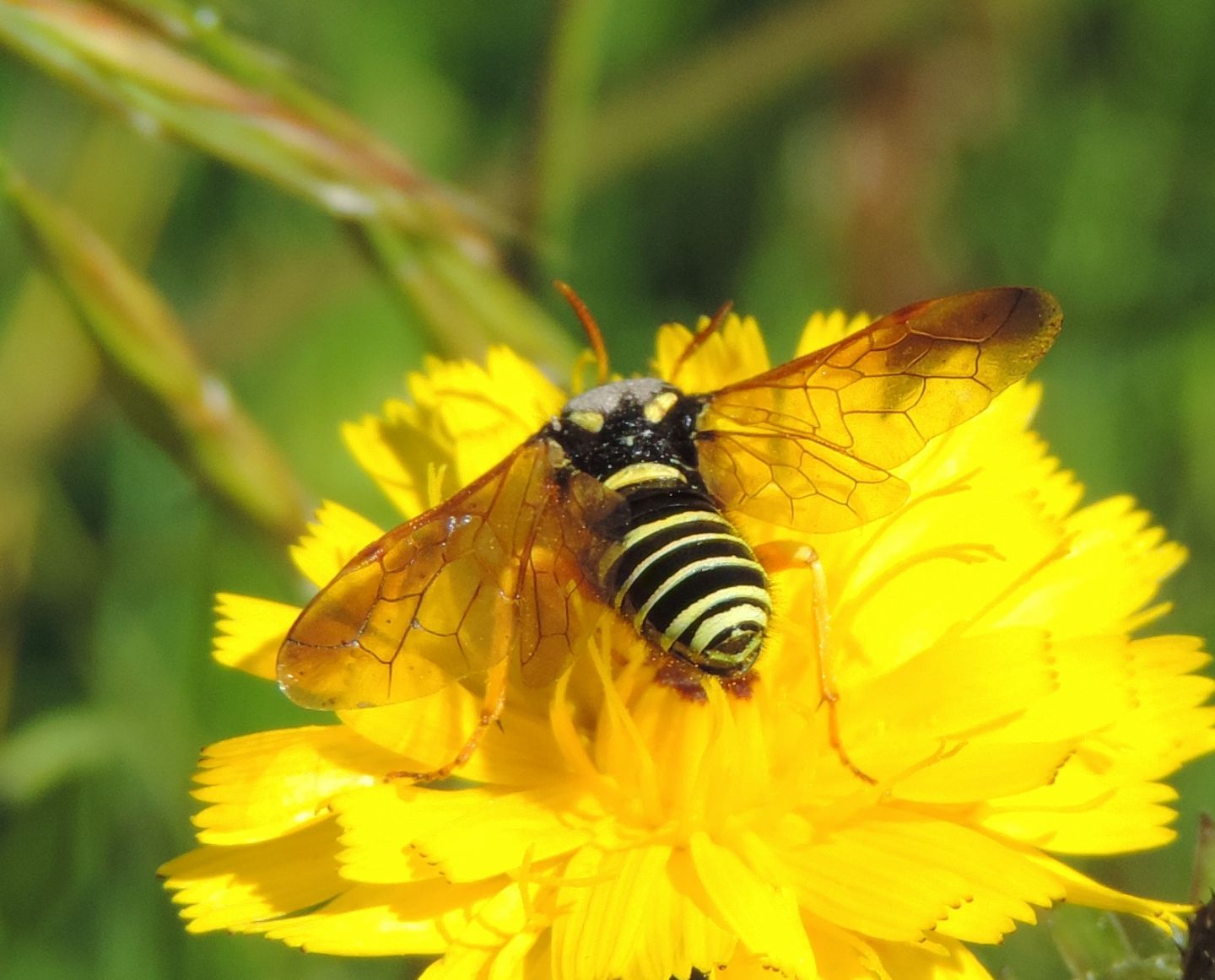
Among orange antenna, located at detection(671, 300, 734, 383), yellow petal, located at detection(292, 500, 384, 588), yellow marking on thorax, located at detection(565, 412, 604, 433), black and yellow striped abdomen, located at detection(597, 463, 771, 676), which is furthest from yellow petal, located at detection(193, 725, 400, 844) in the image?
orange antenna, located at detection(671, 300, 734, 383)

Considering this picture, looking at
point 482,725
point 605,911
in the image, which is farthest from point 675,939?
point 482,725

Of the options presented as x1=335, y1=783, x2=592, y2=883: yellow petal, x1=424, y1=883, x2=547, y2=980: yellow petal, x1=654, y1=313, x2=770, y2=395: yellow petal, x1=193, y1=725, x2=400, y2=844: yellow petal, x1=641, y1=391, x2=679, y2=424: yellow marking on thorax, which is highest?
x1=654, y1=313, x2=770, y2=395: yellow petal

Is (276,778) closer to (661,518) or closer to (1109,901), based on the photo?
(661,518)

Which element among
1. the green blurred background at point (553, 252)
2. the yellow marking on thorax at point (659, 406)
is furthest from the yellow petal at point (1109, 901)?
the green blurred background at point (553, 252)

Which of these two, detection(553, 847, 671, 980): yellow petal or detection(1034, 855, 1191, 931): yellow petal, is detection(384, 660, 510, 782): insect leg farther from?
detection(1034, 855, 1191, 931): yellow petal

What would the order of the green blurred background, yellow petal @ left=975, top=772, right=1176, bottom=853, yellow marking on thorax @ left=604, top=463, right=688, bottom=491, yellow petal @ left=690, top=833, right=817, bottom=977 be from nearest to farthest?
yellow petal @ left=690, top=833, right=817, bottom=977 → yellow petal @ left=975, top=772, right=1176, bottom=853 → yellow marking on thorax @ left=604, top=463, right=688, bottom=491 → the green blurred background

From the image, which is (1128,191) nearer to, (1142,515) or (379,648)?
(1142,515)
